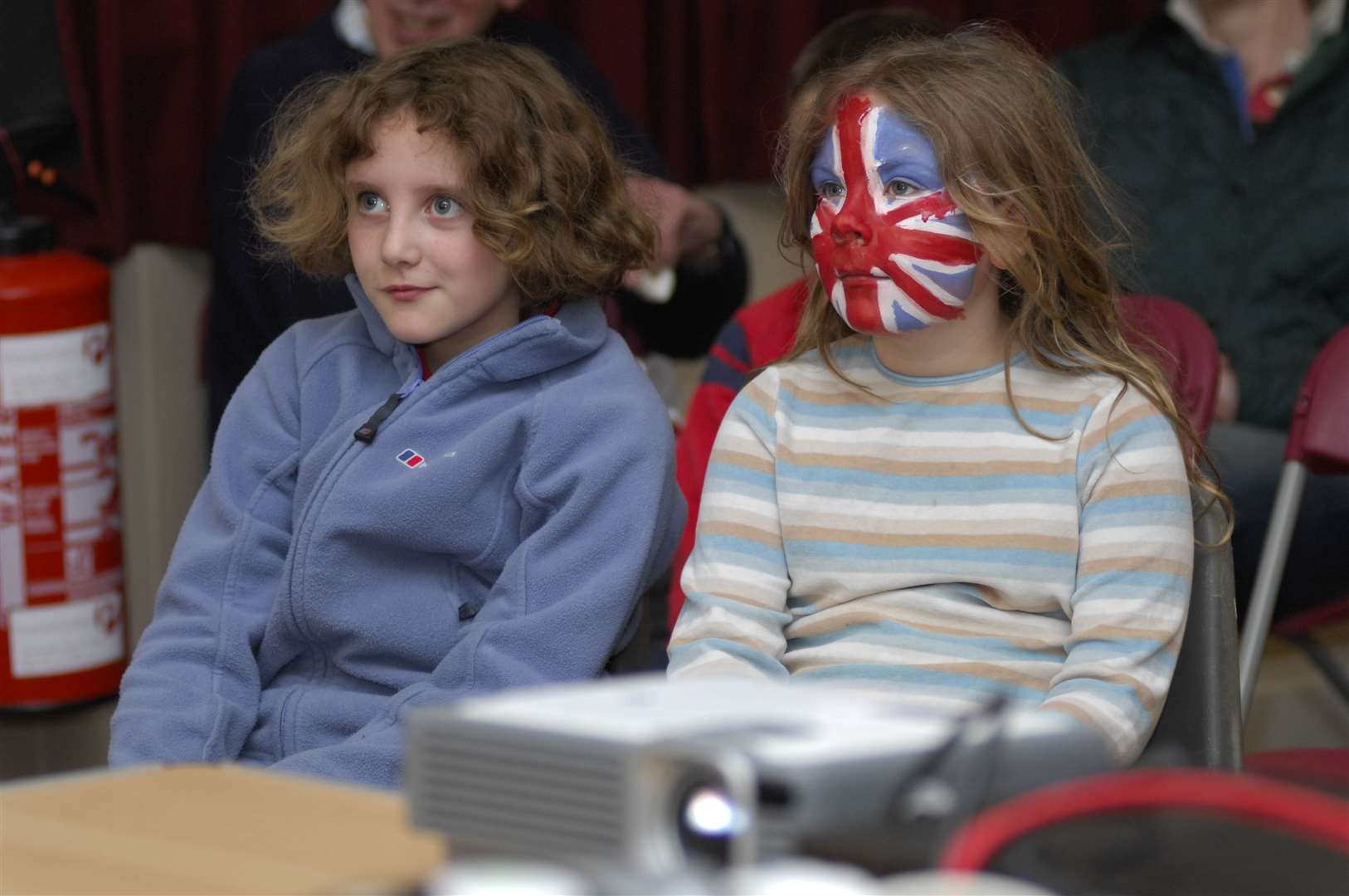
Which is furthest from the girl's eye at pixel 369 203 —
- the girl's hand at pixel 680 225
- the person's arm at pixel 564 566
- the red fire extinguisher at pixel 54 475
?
the red fire extinguisher at pixel 54 475

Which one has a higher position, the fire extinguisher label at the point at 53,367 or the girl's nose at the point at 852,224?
the girl's nose at the point at 852,224

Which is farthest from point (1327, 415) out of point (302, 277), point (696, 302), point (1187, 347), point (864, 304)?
point (302, 277)

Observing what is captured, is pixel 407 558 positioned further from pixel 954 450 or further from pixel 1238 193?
pixel 1238 193

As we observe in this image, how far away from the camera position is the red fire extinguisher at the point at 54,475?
7.39ft

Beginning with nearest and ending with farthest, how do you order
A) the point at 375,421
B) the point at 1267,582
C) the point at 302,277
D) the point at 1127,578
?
1. the point at 1127,578
2. the point at 375,421
3. the point at 1267,582
4. the point at 302,277

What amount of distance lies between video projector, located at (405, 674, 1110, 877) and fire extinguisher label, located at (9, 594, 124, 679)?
177 centimetres

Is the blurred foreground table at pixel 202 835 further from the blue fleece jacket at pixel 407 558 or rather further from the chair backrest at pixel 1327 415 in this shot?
the chair backrest at pixel 1327 415

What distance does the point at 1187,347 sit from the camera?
1.82 meters

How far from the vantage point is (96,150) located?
2.46 m

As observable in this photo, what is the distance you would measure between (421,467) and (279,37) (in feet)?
4.22

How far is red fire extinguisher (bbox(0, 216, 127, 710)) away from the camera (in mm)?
2254

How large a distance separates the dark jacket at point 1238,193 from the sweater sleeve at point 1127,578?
106cm

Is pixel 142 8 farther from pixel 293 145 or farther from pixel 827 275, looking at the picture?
pixel 827 275

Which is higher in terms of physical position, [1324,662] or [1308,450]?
[1308,450]
